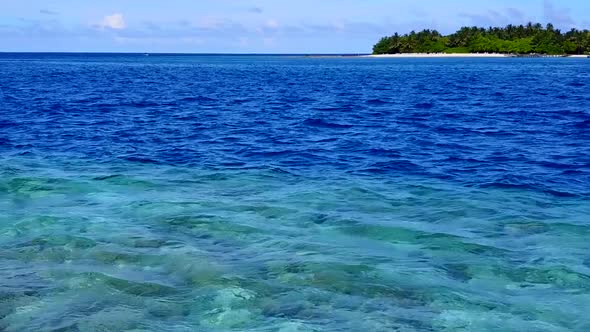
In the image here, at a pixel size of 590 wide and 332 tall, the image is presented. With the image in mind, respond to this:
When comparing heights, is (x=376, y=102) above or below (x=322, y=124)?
above

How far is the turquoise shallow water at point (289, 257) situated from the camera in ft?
32.9

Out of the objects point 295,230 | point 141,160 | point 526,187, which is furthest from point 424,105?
point 295,230

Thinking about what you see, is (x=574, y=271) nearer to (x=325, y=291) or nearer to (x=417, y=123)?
(x=325, y=291)

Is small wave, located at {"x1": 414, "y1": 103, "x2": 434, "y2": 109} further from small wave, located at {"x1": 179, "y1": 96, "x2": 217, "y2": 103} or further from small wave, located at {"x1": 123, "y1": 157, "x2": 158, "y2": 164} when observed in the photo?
small wave, located at {"x1": 123, "y1": 157, "x2": 158, "y2": 164}

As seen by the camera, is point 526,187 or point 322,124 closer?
point 526,187

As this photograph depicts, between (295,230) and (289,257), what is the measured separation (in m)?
2.01

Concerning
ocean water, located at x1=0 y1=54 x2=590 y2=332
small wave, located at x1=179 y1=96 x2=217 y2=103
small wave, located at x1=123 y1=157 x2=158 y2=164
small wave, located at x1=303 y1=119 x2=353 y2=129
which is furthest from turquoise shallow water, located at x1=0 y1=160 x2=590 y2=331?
small wave, located at x1=179 y1=96 x2=217 y2=103

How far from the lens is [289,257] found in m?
12.8

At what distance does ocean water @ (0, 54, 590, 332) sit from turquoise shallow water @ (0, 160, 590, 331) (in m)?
0.04

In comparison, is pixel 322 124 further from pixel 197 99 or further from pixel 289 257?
pixel 289 257

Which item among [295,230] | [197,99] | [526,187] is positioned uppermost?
[197,99]

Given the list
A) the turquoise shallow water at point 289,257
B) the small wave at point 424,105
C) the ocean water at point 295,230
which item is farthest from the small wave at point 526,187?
the small wave at point 424,105

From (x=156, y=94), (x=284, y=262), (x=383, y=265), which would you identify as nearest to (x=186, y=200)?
(x=284, y=262)

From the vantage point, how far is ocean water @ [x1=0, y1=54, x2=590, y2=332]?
1022cm
